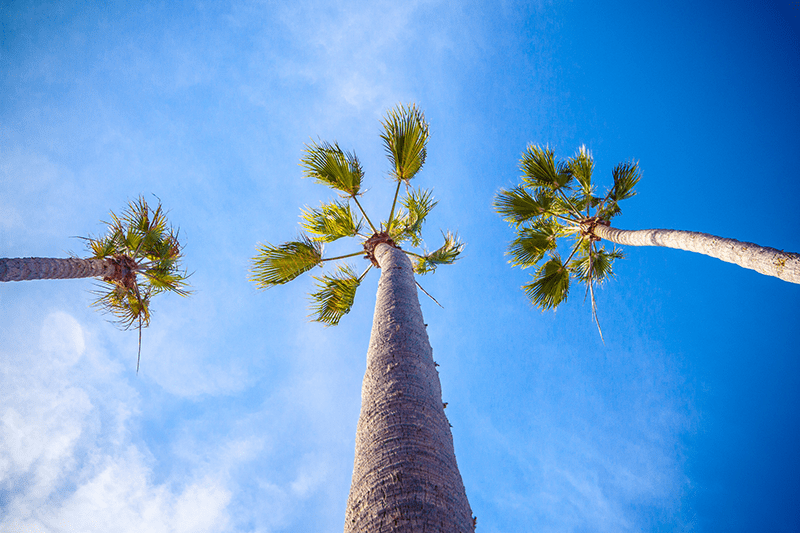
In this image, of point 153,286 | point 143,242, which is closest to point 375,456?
point 143,242

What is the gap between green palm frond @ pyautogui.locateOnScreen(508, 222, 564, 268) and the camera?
8.05 metres

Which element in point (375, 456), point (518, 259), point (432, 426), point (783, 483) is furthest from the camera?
point (783, 483)

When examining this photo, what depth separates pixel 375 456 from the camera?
6.39ft

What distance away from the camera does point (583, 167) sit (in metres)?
7.62

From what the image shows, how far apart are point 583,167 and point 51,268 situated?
33.5ft

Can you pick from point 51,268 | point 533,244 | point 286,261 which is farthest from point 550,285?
point 51,268

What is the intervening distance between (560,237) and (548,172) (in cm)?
183

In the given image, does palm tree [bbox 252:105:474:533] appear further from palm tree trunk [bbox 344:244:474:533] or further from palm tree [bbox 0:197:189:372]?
palm tree [bbox 0:197:189:372]

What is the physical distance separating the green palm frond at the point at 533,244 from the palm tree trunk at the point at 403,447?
5.75 meters

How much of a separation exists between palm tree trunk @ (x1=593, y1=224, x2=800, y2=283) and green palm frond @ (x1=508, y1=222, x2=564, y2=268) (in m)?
1.34

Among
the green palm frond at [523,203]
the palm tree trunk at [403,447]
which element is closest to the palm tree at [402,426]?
the palm tree trunk at [403,447]

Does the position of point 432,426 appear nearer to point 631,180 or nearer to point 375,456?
point 375,456

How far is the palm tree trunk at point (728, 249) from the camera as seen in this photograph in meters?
3.62

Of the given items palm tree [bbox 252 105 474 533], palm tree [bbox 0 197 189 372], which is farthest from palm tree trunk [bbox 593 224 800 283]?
palm tree [bbox 0 197 189 372]
